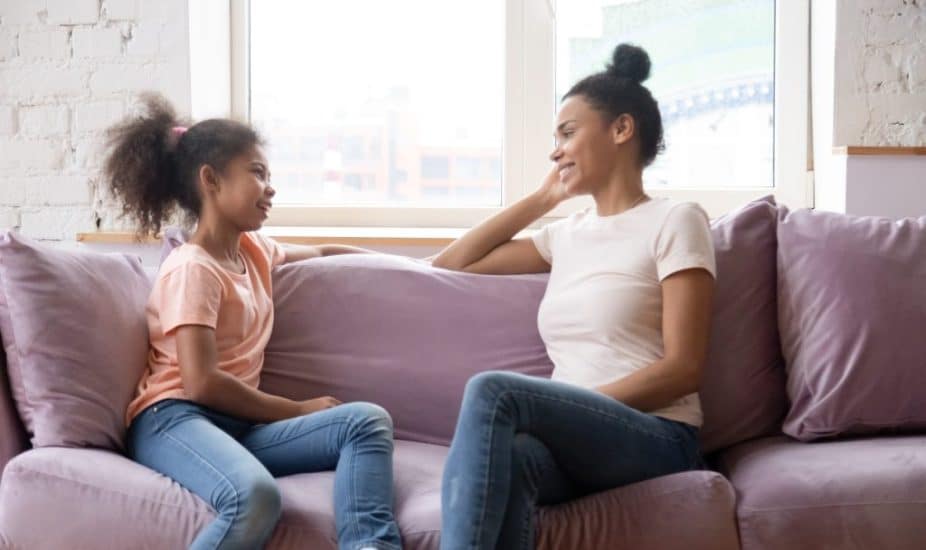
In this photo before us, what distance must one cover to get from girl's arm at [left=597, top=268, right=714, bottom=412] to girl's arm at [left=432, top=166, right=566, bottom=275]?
421mm

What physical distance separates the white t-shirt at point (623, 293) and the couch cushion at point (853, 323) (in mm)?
279

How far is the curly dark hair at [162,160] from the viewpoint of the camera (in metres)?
2.11

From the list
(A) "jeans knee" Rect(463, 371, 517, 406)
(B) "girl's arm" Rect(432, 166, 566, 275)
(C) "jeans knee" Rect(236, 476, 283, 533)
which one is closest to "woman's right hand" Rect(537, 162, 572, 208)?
(B) "girl's arm" Rect(432, 166, 566, 275)

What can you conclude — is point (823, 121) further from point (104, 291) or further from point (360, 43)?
point (104, 291)

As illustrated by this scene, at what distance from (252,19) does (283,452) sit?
181cm

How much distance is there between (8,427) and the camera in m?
1.88

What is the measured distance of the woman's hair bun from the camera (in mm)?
2072

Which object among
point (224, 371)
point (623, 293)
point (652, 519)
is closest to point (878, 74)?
point (623, 293)

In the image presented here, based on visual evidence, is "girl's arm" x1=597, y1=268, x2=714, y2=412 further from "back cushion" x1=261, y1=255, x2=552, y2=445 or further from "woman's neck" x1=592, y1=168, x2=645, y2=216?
"back cushion" x1=261, y1=255, x2=552, y2=445

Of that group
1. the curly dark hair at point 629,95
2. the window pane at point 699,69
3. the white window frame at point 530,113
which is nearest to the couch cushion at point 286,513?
the curly dark hair at point 629,95

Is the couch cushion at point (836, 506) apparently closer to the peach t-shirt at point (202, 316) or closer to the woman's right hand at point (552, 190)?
the woman's right hand at point (552, 190)

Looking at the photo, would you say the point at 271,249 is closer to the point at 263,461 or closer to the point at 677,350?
the point at 263,461

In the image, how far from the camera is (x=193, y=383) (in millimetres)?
1880

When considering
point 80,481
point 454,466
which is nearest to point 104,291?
point 80,481
